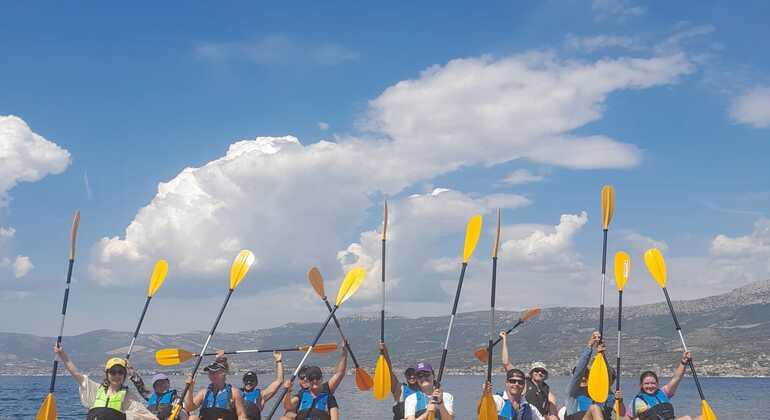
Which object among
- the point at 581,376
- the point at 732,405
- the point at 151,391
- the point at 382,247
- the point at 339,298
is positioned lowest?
the point at 732,405

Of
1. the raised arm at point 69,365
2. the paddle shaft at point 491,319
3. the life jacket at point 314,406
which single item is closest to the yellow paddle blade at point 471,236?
the paddle shaft at point 491,319

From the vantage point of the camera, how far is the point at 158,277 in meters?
15.5

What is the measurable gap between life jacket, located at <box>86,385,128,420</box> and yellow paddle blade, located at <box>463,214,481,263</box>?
6146 millimetres

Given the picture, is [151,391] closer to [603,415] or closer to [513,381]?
[513,381]

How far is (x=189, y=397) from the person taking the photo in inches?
467

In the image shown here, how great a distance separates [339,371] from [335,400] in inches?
33.1

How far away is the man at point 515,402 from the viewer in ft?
30.3

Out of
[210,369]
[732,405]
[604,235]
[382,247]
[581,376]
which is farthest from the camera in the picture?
[732,405]

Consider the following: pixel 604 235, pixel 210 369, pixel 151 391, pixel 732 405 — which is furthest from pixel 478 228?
pixel 732 405

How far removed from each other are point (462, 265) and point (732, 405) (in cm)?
11317

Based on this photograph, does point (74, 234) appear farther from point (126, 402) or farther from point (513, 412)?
point (513, 412)

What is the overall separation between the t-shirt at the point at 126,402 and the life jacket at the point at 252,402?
93.3 inches

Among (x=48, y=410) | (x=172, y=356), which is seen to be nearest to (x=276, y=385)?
(x=172, y=356)

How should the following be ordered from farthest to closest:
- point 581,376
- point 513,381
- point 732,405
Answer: point 732,405
point 581,376
point 513,381
